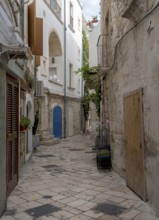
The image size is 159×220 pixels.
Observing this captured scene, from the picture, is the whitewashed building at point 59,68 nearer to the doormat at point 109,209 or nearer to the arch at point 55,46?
the arch at point 55,46

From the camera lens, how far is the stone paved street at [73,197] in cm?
395

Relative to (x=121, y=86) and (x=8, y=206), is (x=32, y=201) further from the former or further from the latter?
(x=121, y=86)

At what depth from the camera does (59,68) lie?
1744 cm

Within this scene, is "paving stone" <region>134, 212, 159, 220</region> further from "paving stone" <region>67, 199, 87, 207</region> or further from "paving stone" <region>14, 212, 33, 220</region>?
"paving stone" <region>14, 212, 33, 220</region>

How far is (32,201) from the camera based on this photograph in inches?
181

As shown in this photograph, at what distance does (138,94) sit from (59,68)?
43.8 feet

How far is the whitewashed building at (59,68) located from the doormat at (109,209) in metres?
7.92

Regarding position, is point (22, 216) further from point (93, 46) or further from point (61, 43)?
point (61, 43)

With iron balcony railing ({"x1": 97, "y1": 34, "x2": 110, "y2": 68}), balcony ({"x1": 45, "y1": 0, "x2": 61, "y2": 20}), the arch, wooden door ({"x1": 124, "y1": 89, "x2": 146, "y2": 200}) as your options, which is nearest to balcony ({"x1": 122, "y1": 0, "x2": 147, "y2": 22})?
wooden door ({"x1": 124, "y1": 89, "x2": 146, "y2": 200})

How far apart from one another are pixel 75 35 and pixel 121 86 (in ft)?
52.3

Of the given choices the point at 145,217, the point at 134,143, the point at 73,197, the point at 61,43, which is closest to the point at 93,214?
the point at 145,217

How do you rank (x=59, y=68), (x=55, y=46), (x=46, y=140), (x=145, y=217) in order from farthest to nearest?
(x=59, y=68) < (x=55, y=46) < (x=46, y=140) < (x=145, y=217)

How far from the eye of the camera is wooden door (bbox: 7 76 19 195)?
492 cm

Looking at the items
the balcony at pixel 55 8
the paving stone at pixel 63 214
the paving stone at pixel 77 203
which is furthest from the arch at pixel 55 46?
the paving stone at pixel 63 214
